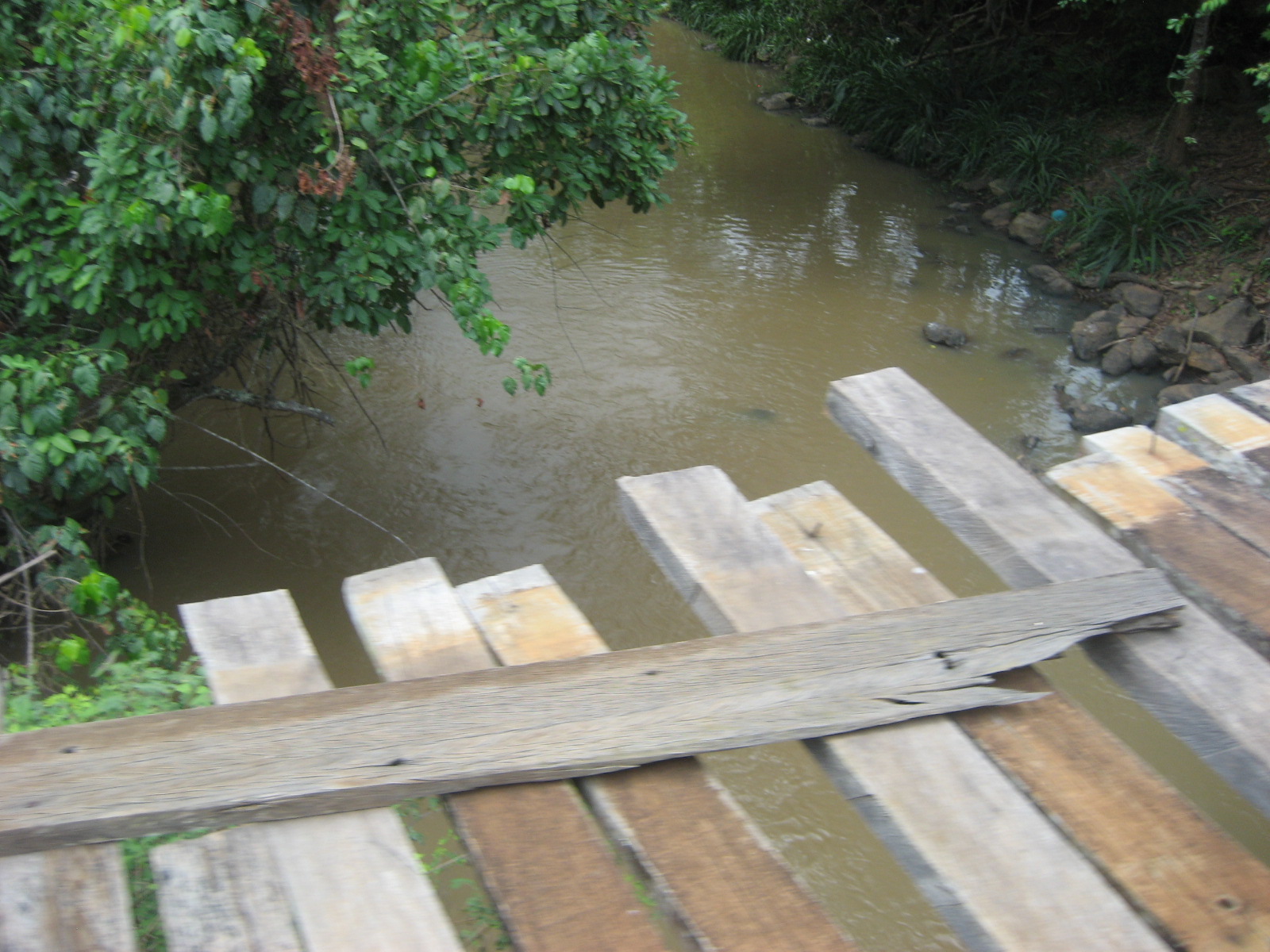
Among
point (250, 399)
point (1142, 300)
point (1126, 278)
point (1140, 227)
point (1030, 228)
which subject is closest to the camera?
point (250, 399)

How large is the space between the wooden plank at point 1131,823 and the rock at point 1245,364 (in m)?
6.86

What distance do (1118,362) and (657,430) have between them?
3.57 metres

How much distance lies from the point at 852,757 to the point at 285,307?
14.4 ft

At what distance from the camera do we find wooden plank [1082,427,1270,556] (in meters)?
1.80

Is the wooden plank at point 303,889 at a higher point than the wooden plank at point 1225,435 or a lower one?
lower

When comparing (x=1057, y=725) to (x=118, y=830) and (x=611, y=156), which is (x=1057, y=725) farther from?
(x=611, y=156)

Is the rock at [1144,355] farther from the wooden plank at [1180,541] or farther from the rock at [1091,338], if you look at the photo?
the wooden plank at [1180,541]

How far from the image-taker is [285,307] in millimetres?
5113

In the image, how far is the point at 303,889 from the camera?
1153 millimetres

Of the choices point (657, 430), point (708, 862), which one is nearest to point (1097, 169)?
point (657, 430)

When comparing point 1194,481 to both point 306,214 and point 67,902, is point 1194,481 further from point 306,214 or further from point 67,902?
point 306,214

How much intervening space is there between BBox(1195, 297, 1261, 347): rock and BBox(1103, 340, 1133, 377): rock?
502 mm

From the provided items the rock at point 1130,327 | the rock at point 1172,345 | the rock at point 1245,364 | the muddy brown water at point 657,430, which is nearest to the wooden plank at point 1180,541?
the muddy brown water at point 657,430

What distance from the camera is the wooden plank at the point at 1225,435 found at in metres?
1.95
